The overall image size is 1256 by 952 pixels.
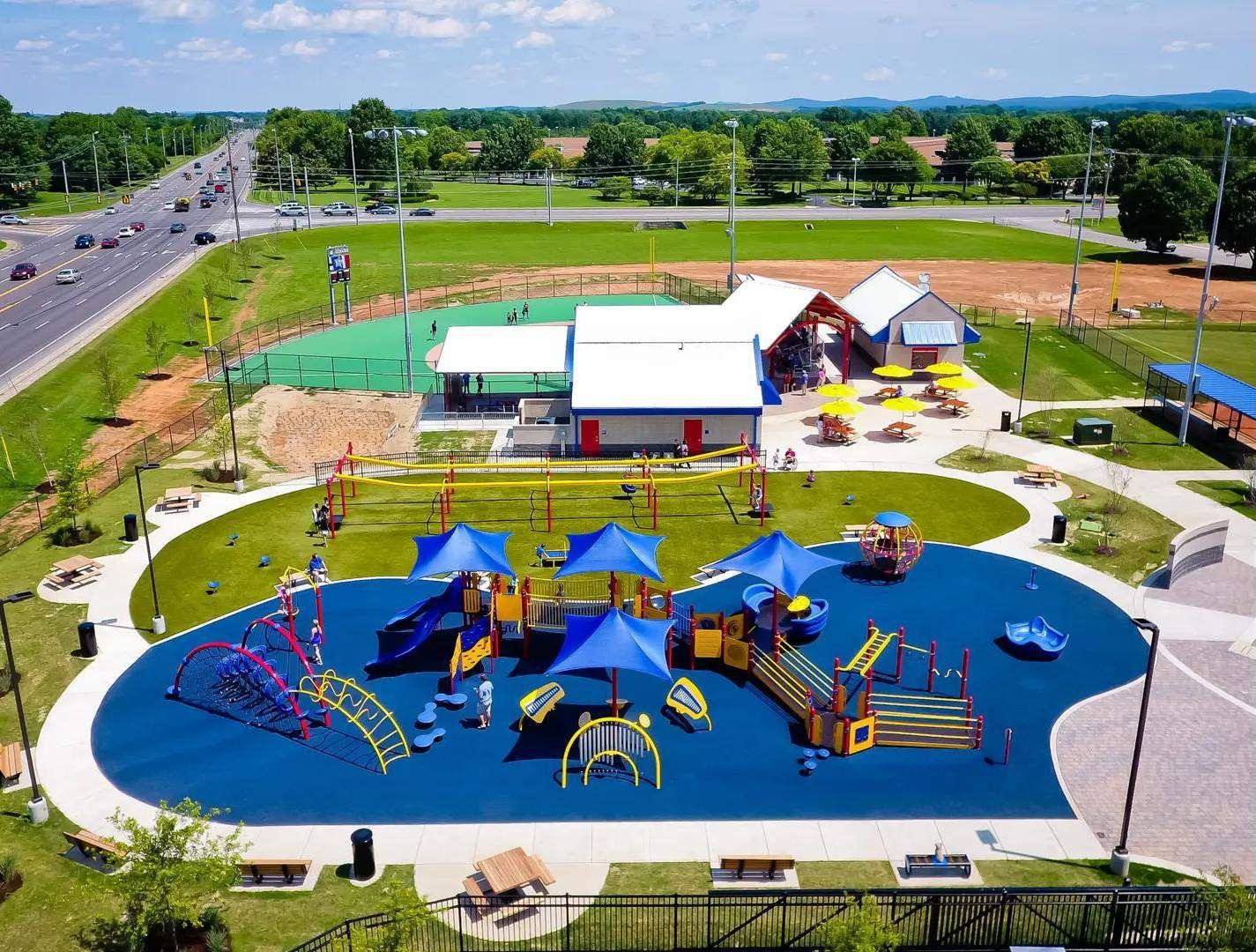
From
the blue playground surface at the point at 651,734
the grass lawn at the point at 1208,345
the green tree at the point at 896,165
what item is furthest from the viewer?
the green tree at the point at 896,165

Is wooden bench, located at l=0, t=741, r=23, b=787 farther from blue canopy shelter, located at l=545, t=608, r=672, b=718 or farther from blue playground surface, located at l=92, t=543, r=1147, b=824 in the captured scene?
blue canopy shelter, located at l=545, t=608, r=672, b=718

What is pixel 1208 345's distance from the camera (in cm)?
6900

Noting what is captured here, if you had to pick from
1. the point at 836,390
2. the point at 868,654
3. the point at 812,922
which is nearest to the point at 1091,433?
the point at 836,390

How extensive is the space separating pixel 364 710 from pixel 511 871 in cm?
890

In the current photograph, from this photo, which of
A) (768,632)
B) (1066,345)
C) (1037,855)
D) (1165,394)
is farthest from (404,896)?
(1066,345)

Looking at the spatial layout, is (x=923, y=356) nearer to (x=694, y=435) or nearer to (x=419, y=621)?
(x=694, y=435)

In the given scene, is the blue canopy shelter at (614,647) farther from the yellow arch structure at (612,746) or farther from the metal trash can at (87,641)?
the metal trash can at (87,641)

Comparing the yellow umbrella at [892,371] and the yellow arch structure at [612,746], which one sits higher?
the yellow umbrella at [892,371]

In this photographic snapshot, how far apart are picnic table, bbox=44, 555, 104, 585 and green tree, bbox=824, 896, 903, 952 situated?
29352mm

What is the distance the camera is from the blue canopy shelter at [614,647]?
26484mm

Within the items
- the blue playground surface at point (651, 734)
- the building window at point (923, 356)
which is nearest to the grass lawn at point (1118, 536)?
the blue playground surface at point (651, 734)

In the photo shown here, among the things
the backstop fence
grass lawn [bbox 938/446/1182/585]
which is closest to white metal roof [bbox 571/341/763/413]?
grass lawn [bbox 938/446/1182/585]

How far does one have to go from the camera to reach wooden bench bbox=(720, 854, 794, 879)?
71.2 feet

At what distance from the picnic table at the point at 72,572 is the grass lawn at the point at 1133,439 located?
42226 millimetres
